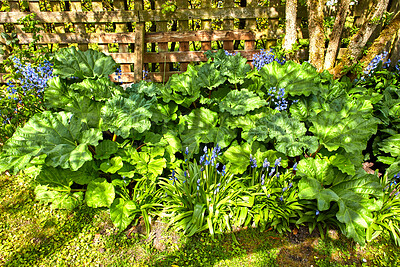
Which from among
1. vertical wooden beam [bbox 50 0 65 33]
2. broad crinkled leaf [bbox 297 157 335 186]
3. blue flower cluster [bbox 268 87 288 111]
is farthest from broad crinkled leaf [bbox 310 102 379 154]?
vertical wooden beam [bbox 50 0 65 33]

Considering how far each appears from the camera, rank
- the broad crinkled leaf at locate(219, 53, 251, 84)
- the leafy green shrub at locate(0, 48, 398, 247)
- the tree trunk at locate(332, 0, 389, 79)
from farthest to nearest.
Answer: the tree trunk at locate(332, 0, 389, 79) < the broad crinkled leaf at locate(219, 53, 251, 84) < the leafy green shrub at locate(0, 48, 398, 247)

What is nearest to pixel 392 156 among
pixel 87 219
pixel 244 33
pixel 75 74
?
pixel 244 33

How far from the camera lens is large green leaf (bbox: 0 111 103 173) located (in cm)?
242

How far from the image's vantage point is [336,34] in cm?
409

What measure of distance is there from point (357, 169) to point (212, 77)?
184 cm

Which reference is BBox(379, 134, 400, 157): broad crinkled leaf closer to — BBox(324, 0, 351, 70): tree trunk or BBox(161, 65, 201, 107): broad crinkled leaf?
BBox(324, 0, 351, 70): tree trunk

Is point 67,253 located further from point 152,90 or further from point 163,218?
point 152,90

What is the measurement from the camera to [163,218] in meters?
2.73

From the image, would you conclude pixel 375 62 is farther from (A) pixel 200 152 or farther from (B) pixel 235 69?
(A) pixel 200 152

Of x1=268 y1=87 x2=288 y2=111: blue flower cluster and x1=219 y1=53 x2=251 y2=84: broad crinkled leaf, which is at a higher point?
x1=219 y1=53 x2=251 y2=84: broad crinkled leaf

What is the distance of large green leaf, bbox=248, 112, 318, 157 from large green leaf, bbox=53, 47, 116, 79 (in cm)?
192

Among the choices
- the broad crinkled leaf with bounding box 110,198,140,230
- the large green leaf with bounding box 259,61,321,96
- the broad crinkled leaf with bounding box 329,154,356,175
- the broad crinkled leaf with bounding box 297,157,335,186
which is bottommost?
the broad crinkled leaf with bounding box 110,198,140,230

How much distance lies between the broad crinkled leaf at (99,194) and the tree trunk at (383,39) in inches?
156

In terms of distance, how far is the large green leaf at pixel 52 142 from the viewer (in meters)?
2.42
